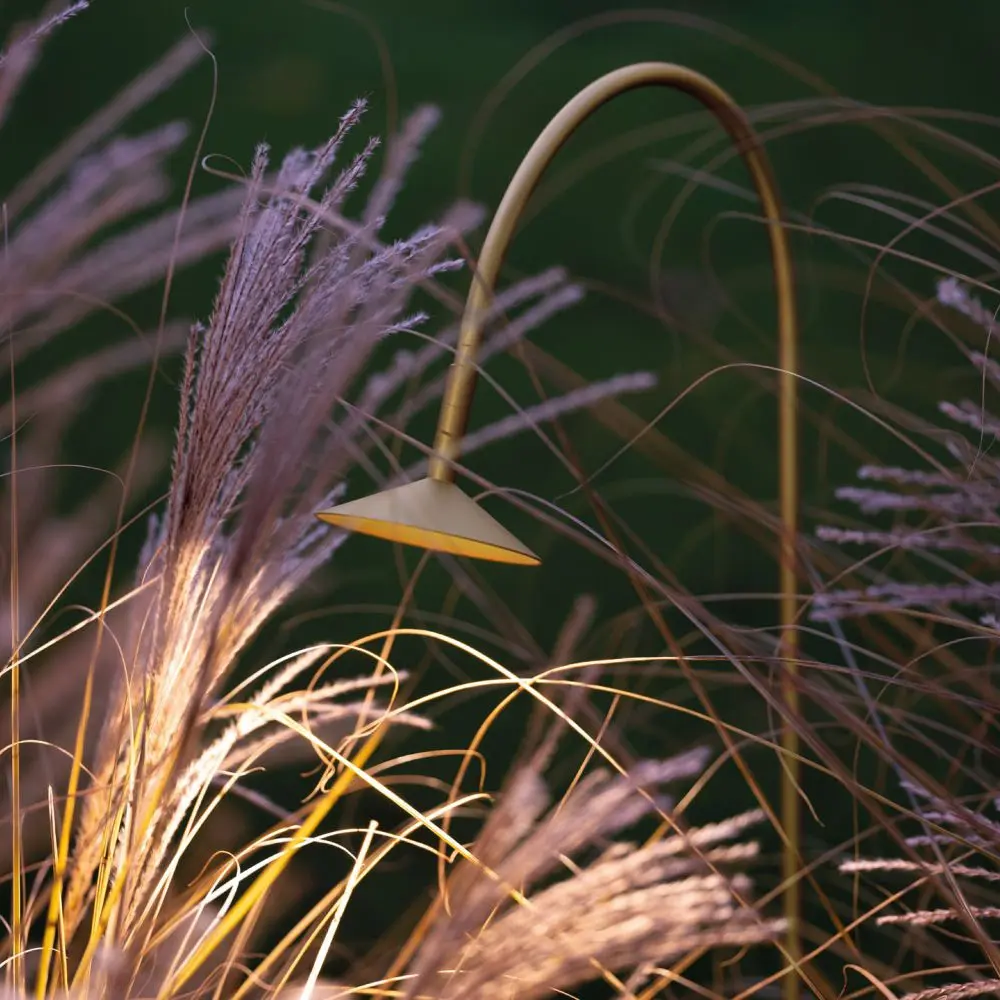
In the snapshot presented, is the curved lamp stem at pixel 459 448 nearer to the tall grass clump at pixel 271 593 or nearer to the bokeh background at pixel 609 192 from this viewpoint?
the tall grass clump at pixel 271 593

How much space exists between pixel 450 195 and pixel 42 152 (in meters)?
0.55

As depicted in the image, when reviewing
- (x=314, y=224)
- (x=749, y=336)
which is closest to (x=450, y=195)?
(x=749, y=336)

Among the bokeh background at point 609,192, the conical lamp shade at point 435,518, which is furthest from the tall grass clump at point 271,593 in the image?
the bokeh background at point 609,192

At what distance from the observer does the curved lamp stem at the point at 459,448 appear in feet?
1.91

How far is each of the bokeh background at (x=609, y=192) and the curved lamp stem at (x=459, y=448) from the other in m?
0.82

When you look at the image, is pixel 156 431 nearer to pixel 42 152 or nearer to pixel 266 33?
pixel 42 152

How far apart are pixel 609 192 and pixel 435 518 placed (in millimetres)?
1229

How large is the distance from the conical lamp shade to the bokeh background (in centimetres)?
104

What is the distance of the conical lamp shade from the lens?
59 cm

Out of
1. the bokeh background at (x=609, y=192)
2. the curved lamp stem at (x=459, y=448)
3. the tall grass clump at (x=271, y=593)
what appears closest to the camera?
the tall grass clump at (x=271, y=593)

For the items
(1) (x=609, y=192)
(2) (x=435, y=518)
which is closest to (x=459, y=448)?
(2) (x=435, y=518)

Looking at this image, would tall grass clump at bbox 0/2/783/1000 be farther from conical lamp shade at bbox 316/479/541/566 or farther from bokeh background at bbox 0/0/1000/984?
bokeh background at bbox 0/0/1000/984

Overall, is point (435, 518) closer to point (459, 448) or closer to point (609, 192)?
point (459, 448)

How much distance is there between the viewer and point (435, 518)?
1.94ft
